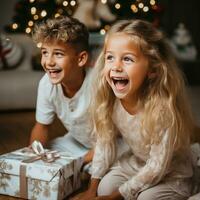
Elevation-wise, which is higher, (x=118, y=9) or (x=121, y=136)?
A: (x=118, y=9)

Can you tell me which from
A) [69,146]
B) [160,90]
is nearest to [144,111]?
[160,90]

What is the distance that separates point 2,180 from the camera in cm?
A: 166

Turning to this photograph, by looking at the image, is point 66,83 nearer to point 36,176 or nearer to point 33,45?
point 36,176

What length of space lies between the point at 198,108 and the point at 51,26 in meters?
1.65

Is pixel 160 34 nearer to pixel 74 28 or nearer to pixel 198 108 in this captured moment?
pixel 74 28

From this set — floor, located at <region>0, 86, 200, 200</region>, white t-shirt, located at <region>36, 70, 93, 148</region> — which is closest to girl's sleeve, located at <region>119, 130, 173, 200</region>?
white t-shirt, located at <region>36, 70, 93, 148</region>

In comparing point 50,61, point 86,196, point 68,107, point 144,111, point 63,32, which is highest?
point 63,32

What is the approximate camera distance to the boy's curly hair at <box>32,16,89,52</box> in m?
1.68

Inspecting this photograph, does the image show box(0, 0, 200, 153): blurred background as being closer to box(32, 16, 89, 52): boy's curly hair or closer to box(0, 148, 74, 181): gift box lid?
box(0, 148, 74, 181): gift box lid

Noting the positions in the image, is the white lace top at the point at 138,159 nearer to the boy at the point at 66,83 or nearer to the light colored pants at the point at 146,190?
the light colored pants at the point at 146,190

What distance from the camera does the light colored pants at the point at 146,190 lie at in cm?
148

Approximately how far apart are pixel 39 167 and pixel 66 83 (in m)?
0.38

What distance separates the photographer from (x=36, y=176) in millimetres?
1584

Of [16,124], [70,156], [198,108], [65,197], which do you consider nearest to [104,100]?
[70,156]
